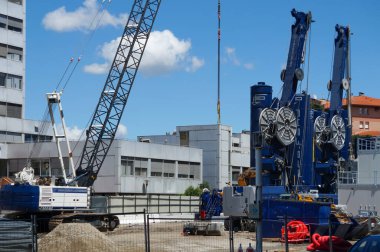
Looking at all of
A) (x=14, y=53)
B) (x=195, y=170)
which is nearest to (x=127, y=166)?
(x=195, y=170)

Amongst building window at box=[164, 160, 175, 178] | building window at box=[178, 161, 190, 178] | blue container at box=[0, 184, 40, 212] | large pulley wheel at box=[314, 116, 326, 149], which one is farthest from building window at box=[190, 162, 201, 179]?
blue container at box=[0, 184, 40, 212]

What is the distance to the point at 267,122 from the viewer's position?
133ft

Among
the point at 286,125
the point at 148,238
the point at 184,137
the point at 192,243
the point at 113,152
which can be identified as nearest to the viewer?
the point at 148,238

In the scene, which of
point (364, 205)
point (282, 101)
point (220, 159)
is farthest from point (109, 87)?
point (220, 159)

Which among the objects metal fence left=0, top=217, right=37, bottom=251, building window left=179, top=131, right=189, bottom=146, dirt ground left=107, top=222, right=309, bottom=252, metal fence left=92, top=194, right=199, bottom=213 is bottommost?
dirt ground left=107, top=222, right=309, bottom=252

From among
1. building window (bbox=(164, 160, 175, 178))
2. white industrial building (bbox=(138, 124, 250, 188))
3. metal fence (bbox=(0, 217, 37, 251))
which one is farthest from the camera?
white industrial building (bbox=(138, 124, 250, 188))

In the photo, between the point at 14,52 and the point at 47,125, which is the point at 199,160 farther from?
the point at 14,52

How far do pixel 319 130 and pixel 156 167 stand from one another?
2774cm

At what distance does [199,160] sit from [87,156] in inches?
925

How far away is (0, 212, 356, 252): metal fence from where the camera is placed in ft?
60.7

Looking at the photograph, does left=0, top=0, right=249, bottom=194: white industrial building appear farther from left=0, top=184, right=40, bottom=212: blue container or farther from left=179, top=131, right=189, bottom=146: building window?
left=0, top=184, right=40, bottom=212: blue container

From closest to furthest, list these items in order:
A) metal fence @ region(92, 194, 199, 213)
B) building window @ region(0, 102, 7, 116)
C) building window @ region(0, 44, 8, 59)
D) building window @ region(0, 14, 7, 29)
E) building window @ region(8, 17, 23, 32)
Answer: metal fence @ region(92, 194, 199, 213) → building window @ region(0, 102, 7, 116) → building window @ region(0, 44, 8, 59) → building window @ region(0, 14, 7, 29) → building window @ region(8, 17, 23, 32)

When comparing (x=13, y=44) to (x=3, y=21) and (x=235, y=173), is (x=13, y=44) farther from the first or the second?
(x=235, y=173)

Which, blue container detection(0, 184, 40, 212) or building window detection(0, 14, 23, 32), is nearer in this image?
blue container detection(0, 184, 40, 212)
